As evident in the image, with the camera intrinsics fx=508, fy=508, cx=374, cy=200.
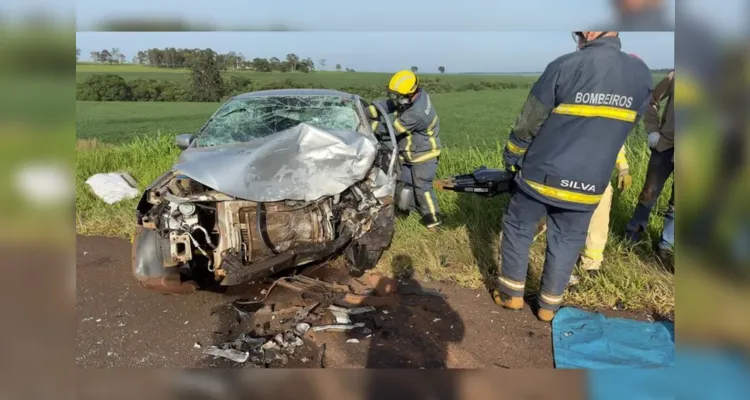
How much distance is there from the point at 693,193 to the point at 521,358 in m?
2.03

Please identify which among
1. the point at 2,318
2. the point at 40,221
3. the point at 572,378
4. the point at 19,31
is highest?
the point at 19,31

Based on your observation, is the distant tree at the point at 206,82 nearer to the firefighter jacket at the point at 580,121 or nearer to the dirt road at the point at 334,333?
the dirt road at the point at 334,333

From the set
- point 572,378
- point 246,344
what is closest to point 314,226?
point 246,344

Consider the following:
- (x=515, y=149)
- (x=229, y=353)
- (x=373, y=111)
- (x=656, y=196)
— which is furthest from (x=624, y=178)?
(x=229, y=353)

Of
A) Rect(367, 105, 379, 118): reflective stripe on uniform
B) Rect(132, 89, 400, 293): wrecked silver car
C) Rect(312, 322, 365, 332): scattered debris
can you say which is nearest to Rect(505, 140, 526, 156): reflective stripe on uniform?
Rect(132, 89, 400, 293): wrecked silver car

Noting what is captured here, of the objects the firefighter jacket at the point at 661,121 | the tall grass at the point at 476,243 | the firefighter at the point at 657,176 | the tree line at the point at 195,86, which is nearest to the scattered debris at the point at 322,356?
the tall grass at the point at 476,243

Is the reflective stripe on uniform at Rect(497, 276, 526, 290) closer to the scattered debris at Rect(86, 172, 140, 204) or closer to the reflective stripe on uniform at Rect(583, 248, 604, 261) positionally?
the reflective stripe on uniform at Rect(583, 248, 604, 261)

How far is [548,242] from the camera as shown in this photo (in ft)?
10.6

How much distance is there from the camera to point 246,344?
313 cm

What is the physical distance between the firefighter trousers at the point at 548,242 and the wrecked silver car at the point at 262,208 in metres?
0.94

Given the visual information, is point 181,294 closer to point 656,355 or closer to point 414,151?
point 414,151

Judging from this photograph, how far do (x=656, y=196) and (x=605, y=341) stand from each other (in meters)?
1.52

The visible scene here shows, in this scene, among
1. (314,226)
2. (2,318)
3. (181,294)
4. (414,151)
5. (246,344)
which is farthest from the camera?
(414,151)

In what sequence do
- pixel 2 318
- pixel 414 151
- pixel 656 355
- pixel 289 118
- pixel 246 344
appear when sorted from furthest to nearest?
pixel 414 151 → pixel 289 118 → pixel 246 344 → pixel 656 355 → pixel 2 318
